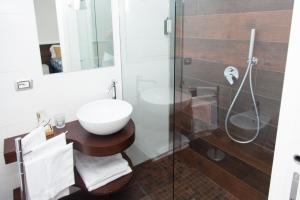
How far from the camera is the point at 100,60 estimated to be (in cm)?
209

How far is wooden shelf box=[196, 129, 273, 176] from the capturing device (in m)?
1.94

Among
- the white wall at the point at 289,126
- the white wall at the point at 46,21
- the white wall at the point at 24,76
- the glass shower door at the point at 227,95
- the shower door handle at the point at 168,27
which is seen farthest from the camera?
the shower door handle at the point at 168,27

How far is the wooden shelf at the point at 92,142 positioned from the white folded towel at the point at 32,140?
257mm

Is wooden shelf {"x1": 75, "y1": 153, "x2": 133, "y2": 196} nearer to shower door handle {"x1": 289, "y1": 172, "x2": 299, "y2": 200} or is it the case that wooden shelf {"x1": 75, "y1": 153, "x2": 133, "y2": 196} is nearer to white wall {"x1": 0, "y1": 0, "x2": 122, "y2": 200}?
white wall {"x1": 0, "y1": 0, "x2": 122, "y2": 200}

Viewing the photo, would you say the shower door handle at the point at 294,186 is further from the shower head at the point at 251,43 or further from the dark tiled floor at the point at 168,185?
the dark tiled floor at the point at 168,185

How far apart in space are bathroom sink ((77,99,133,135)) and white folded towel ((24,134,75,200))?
0.69 ft

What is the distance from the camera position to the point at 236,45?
1.96 m

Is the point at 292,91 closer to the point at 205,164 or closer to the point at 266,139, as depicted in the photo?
the point at 266,139

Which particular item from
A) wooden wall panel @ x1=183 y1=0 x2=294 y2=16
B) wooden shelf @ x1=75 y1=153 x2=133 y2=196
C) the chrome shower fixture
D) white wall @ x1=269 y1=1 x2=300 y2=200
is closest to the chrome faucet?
wooden shelf @ x1=75 y1=153 x2=133 y2=196

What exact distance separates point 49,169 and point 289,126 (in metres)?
1.33

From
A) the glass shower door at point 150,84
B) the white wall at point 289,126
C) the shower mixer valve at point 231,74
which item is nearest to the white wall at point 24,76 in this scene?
the glass shower door at point 150,84

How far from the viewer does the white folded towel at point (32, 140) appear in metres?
1.31

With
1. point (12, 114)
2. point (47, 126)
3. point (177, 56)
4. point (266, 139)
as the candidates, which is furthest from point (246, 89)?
point (12, 114)

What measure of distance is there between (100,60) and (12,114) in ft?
2.76
